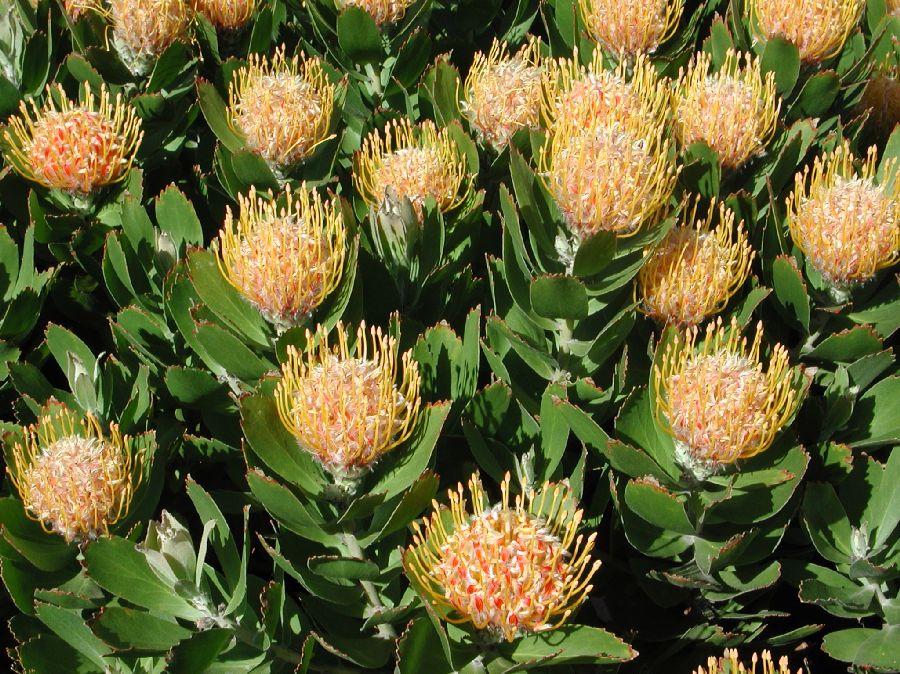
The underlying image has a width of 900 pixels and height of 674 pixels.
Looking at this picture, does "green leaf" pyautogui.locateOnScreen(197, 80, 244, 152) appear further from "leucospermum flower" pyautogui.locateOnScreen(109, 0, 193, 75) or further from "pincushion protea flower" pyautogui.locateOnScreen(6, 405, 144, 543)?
"pincushion protea flower" pyautogui.locateOnScreen(6, 405, 144, 543)

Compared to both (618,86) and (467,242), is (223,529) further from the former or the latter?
(618,86)

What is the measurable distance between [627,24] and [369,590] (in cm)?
184

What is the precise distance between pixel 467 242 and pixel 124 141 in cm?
94

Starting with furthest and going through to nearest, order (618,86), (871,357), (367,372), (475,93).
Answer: (475,93) → (618,86) → (871,357) → (367,372)

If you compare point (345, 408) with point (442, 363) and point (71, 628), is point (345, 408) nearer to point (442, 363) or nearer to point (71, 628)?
point (442, 363)

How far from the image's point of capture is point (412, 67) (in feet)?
9.16

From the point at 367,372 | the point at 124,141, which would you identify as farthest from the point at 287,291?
the point at 124,141

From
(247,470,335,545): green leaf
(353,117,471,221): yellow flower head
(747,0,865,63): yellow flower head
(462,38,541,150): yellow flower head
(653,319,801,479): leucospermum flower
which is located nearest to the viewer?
→ (247,470,335,545): green leaf

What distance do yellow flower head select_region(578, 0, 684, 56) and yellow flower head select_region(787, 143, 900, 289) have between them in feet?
2.48

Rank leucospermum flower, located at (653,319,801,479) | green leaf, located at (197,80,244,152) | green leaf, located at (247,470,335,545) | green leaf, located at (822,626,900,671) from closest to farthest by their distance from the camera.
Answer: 1. green leaf, located at (247,470,335,545)
2. leucospermum flower, located at (653,319,801,479)
3. green leaf, located at (822,626,900,671)
4. green leaf, located at (197,80,244,152)

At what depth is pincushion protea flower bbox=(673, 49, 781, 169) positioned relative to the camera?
2.34 m

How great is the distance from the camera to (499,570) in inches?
59.2

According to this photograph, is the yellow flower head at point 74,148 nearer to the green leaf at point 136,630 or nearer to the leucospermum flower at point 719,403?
the green leaf at point 136,630

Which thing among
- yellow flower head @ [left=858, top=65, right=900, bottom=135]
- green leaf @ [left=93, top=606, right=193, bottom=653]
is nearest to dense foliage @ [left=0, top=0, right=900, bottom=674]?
green leaf @ [left=93, top=606, right=193, bottom=653]
